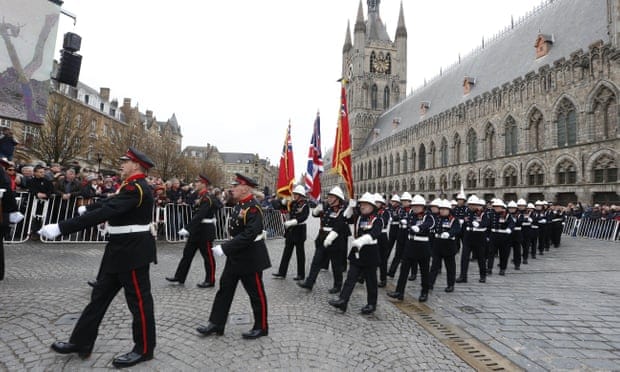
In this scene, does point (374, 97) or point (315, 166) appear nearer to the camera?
point (315, 166)

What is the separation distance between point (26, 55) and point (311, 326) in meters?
12.3

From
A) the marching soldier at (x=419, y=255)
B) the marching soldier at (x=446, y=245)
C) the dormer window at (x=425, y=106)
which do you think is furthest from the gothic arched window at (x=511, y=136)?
the marching soldier at (x=419, y=255)

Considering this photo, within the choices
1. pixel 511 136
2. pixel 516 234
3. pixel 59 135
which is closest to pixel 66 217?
pixel 516 234

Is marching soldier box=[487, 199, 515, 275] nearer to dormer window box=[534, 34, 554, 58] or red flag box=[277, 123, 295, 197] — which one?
red flag box=[277, 123, 295, 197]

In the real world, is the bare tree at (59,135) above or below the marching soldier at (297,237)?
above

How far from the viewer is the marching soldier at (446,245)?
6.98 m

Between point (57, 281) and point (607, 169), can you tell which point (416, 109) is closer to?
point (607, 169)

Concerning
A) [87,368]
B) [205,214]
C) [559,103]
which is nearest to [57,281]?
[205,214]

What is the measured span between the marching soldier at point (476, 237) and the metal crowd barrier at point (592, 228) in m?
14.3

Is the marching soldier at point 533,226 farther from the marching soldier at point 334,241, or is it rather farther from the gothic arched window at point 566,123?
the gothic arched window at point 566,123

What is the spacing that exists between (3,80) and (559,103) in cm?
3279

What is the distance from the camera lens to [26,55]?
33.9 feet

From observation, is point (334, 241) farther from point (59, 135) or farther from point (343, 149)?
point (59, 135)

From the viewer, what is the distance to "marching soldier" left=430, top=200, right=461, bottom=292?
698 centimetres
